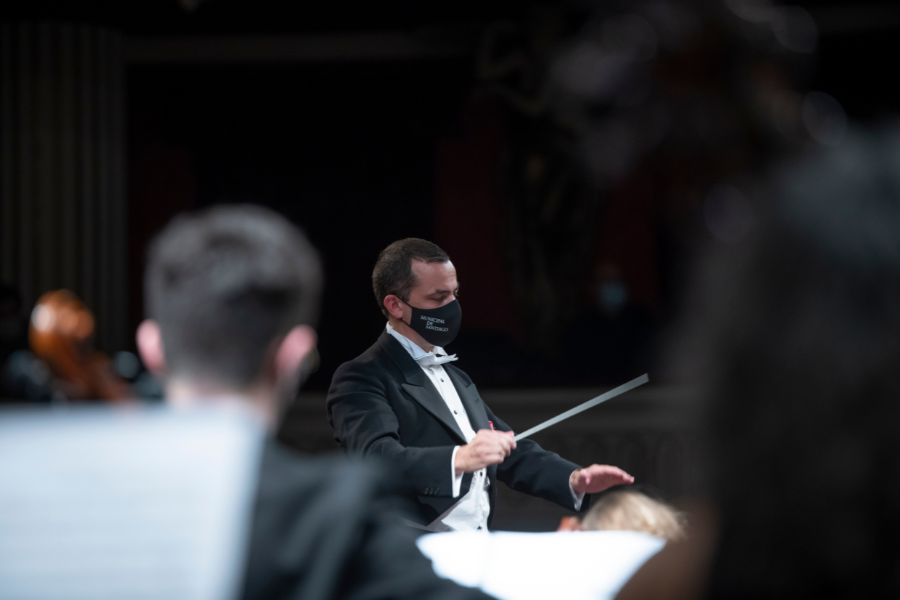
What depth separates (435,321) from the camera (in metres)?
2.37

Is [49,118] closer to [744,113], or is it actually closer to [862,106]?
[744,113]

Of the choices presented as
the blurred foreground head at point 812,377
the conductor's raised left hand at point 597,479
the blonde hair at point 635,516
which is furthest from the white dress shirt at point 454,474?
the blurred foreground head at point 812,377

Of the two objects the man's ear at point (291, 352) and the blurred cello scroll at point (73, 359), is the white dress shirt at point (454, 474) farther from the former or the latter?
the man's ear at point (291, 352)

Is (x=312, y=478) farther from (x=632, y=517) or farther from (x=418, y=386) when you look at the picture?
(x=418, y=386)

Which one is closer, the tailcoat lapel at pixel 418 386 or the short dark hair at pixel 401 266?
the tailcoat lapel at pixel 418 386

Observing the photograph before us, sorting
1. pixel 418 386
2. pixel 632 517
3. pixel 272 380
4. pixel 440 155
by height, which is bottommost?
pixel 632 517

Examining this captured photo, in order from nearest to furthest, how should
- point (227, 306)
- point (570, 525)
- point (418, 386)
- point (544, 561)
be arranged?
point (227, 306) < point (544, 561) < point (570, 525) < point (418, 386)

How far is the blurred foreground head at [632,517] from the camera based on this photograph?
161 centimetres

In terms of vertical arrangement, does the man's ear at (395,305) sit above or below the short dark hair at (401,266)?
below

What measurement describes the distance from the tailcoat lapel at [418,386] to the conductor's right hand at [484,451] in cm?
28

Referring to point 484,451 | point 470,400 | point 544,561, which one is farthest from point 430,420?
point 544,561

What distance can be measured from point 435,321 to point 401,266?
7.8 inches

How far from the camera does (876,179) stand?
0.52m

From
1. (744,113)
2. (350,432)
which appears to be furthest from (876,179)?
(350,432)
